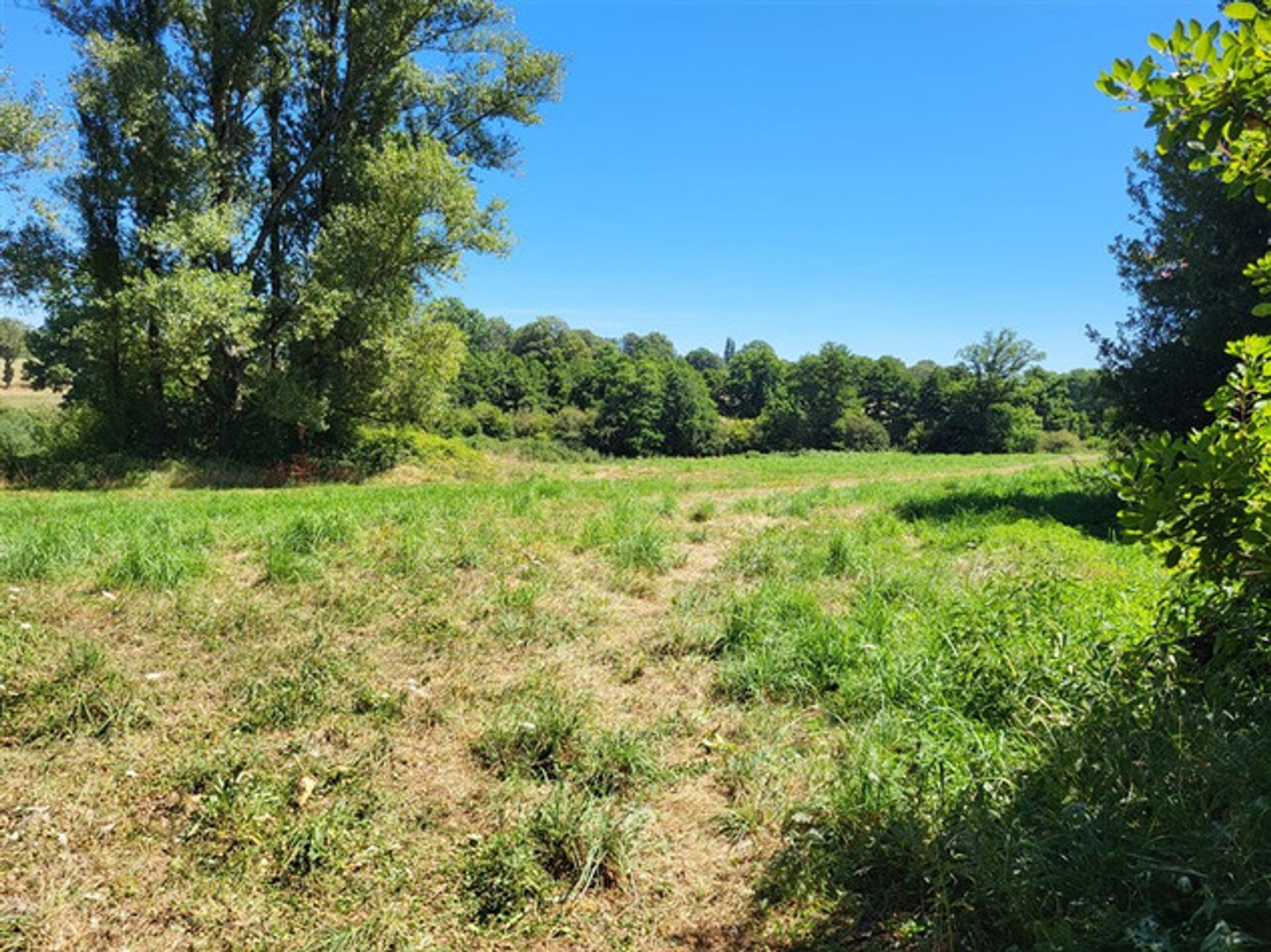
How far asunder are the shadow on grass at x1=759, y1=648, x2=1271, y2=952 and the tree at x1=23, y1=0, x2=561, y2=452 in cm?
1838

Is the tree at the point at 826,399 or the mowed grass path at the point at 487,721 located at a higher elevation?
the tree at the point at 826,399

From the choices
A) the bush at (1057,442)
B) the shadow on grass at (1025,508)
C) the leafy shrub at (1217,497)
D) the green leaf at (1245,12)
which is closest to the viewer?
the green leaf at (1245,12)

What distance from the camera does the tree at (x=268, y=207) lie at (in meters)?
16.2

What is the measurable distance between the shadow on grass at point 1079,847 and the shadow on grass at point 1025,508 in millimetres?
6301

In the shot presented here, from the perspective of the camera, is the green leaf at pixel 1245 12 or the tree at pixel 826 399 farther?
the tree at pixel 826 399

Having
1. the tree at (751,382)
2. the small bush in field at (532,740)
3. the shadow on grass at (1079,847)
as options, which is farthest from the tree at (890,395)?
the small bush in field at (532,740)

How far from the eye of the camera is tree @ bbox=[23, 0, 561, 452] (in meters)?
16.2

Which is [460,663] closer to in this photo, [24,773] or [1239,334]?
[24,773]

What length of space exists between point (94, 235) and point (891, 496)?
73.5 ft

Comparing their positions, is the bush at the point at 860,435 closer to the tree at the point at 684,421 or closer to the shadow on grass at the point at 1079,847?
the tree at the point at 684,421

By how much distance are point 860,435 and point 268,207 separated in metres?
63.6

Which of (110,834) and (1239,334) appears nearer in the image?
(110,834)

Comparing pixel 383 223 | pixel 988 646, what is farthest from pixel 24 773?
pixel 383 223

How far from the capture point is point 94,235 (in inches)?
684
